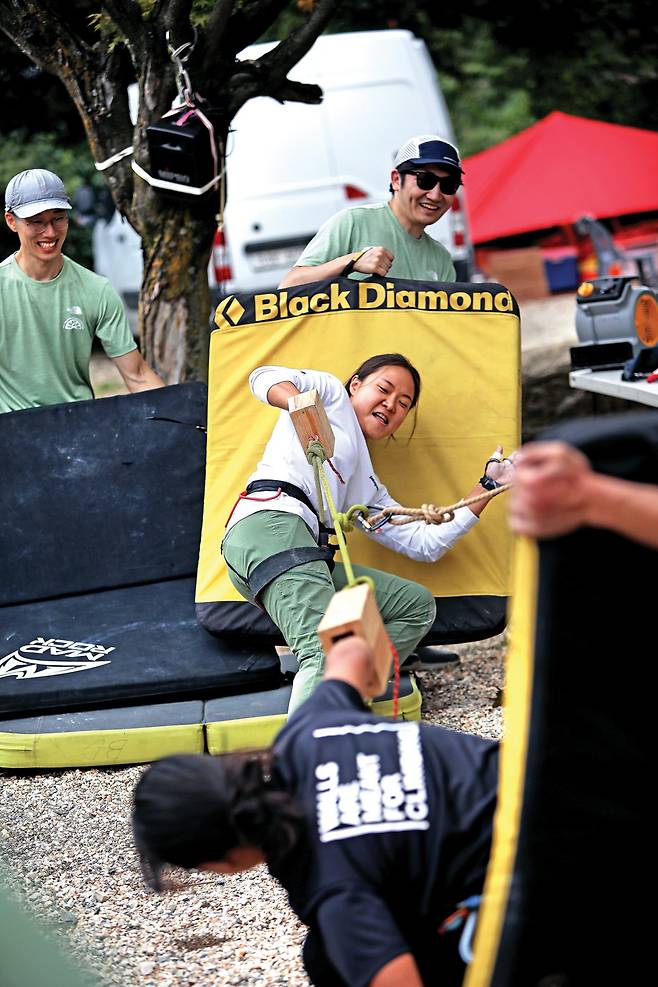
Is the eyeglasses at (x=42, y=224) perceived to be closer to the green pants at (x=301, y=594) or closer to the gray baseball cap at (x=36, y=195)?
the gray baseball cap at (x=36, y=195)

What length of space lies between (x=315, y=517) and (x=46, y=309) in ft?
5.22

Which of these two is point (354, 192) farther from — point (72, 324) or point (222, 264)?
point (72, 324)

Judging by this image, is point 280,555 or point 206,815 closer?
point 206,815

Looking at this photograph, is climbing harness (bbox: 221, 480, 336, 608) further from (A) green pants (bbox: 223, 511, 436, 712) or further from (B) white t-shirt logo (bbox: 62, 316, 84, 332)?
(B) white t-shirt logo (bbox: 62, 316, 84, 332)

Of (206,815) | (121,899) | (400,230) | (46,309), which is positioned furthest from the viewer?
(46,309)

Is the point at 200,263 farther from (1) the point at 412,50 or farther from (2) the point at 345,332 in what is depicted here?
(1) the point at 412,50

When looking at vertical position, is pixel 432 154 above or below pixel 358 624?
above

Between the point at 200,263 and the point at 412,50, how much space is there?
166 inches

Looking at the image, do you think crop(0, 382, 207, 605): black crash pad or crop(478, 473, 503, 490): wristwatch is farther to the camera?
crop(0, 382, 207, 605): black crash pad

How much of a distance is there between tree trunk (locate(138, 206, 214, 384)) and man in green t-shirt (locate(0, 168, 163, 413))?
0.77m

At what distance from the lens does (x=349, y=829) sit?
6.21 feet

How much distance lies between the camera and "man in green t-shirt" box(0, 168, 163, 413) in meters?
4.55

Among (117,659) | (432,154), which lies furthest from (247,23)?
(117,659)

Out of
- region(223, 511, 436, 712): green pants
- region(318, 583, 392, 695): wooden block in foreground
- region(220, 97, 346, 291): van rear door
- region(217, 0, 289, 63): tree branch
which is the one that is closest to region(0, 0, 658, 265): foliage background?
region(217, 0, 289, 63): tree branch
